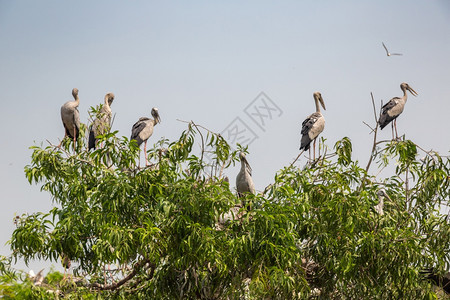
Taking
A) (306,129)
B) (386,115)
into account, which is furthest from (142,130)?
(386,115)

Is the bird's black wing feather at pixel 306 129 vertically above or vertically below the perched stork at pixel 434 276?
above

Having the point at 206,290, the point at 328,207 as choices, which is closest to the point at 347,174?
the point at 328,207

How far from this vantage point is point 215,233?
807cm

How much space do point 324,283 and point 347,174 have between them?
4.64 ft

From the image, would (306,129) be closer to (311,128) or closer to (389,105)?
(311,128)

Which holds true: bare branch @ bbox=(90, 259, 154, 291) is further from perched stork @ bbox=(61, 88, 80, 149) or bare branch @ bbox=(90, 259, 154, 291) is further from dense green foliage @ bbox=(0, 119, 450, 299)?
perched stork @ bbox=(61, 88, 80, 149)

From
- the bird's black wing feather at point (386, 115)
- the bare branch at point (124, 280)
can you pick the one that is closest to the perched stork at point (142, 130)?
the bare branch at point (124, 280)

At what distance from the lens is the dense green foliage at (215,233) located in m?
7.68

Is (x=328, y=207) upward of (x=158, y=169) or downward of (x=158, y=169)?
downward

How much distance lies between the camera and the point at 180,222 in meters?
7.80

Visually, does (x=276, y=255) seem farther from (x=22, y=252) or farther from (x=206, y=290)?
(x=22, y=252)

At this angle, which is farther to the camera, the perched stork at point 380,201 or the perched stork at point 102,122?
the perched stork at point 102,122

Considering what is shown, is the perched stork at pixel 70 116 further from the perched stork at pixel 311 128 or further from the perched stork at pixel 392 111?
the perched stork at pixel 392 111

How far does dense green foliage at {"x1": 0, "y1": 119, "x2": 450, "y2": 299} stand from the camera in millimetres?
7684
